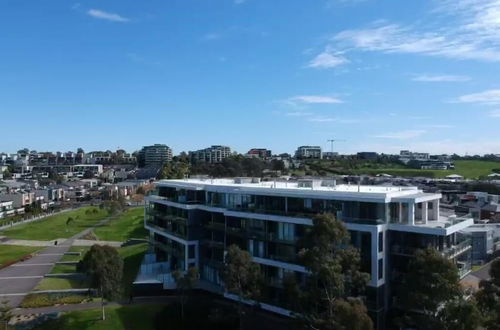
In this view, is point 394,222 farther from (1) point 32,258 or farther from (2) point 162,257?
(1) point 32,258

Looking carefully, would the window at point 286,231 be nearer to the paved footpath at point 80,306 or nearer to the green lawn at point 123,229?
the paved footpath at point 80,306

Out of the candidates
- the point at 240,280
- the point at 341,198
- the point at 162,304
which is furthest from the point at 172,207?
the point at 341,198

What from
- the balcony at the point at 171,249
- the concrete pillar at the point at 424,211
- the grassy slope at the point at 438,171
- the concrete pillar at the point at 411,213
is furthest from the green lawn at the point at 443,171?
the concrete pillar at the point at 411,213

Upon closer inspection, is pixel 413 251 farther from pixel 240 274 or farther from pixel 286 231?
pixel 240 274

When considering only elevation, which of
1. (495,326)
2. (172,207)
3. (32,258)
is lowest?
(32,258)

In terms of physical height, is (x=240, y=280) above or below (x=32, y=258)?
above

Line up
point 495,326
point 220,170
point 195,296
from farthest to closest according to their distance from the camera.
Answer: point 220,170 → point 195,296 → point 495,326

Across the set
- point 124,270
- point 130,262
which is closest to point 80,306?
point 124,270
